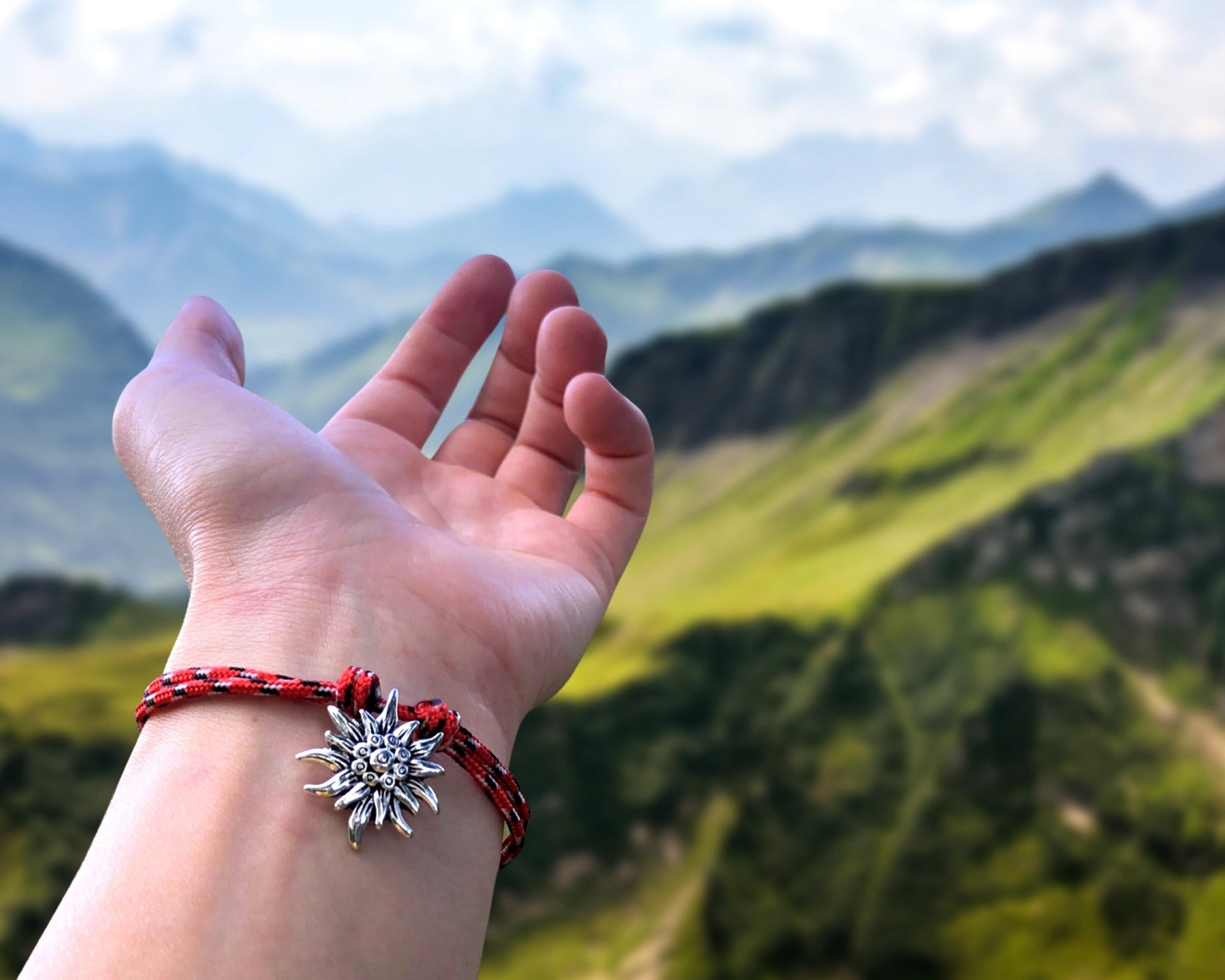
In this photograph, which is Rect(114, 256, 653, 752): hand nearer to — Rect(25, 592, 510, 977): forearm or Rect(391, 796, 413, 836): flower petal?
Rect(25, 592, 510, 977): forearm

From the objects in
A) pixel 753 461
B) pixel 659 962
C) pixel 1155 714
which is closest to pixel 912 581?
pixel 1155 714

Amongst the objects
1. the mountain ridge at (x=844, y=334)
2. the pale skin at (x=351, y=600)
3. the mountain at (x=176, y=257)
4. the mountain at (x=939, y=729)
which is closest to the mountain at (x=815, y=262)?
the mountain at (x=176, y=257)

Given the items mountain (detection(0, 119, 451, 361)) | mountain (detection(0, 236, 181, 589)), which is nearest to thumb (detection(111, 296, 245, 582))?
mountain (detection(0, 236, 181, 589))

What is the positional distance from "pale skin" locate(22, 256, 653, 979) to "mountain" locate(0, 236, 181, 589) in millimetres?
89439

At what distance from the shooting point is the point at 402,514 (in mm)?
1726

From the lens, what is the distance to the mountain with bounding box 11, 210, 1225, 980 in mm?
14406

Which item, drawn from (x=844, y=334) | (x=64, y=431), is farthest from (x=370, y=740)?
(x=64, y=431)

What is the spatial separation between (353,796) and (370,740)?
0.23 ft

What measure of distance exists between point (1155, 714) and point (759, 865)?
660cm

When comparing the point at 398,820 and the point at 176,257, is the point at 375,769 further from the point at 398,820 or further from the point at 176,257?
the point at 176,257

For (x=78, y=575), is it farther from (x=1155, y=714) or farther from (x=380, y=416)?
(x=380, y=416)

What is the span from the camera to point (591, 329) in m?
2.03

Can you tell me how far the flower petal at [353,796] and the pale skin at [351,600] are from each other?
0.08ft

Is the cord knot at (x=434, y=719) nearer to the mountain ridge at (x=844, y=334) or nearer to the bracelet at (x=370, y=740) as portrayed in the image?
the bracelet at (x=370, y=740)
